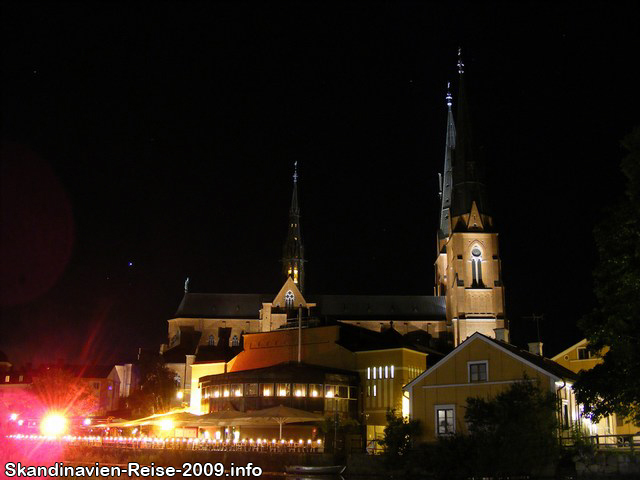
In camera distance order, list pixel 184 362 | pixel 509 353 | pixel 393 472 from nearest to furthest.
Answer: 1. pixel 393 472
2. pixel 509 353
3. pixel 184 362

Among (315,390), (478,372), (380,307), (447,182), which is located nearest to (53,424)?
A: (315,390)

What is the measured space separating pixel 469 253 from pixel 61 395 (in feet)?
188

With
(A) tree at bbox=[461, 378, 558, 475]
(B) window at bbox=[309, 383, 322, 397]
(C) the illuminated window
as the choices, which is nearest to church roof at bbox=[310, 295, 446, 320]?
(B) window at bbox=[309, 383, 322, 397]

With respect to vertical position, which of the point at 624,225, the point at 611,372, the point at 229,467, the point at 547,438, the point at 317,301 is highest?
the point at 317,301

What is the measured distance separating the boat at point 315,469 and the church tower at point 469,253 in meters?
56.5

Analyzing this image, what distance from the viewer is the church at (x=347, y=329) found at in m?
58.8

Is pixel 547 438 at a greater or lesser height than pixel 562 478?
A: greater

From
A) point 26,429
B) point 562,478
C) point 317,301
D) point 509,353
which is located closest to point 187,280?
point 317,301

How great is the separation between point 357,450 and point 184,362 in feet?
205

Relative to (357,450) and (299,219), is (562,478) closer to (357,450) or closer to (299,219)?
(357,450)

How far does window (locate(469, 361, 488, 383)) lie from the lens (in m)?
37.7

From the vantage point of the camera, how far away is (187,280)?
393 feet

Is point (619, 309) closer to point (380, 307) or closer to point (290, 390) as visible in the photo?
point (290, 390)

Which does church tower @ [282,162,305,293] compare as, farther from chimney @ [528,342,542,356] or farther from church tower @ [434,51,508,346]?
chimney @ [528,342,542,356]
